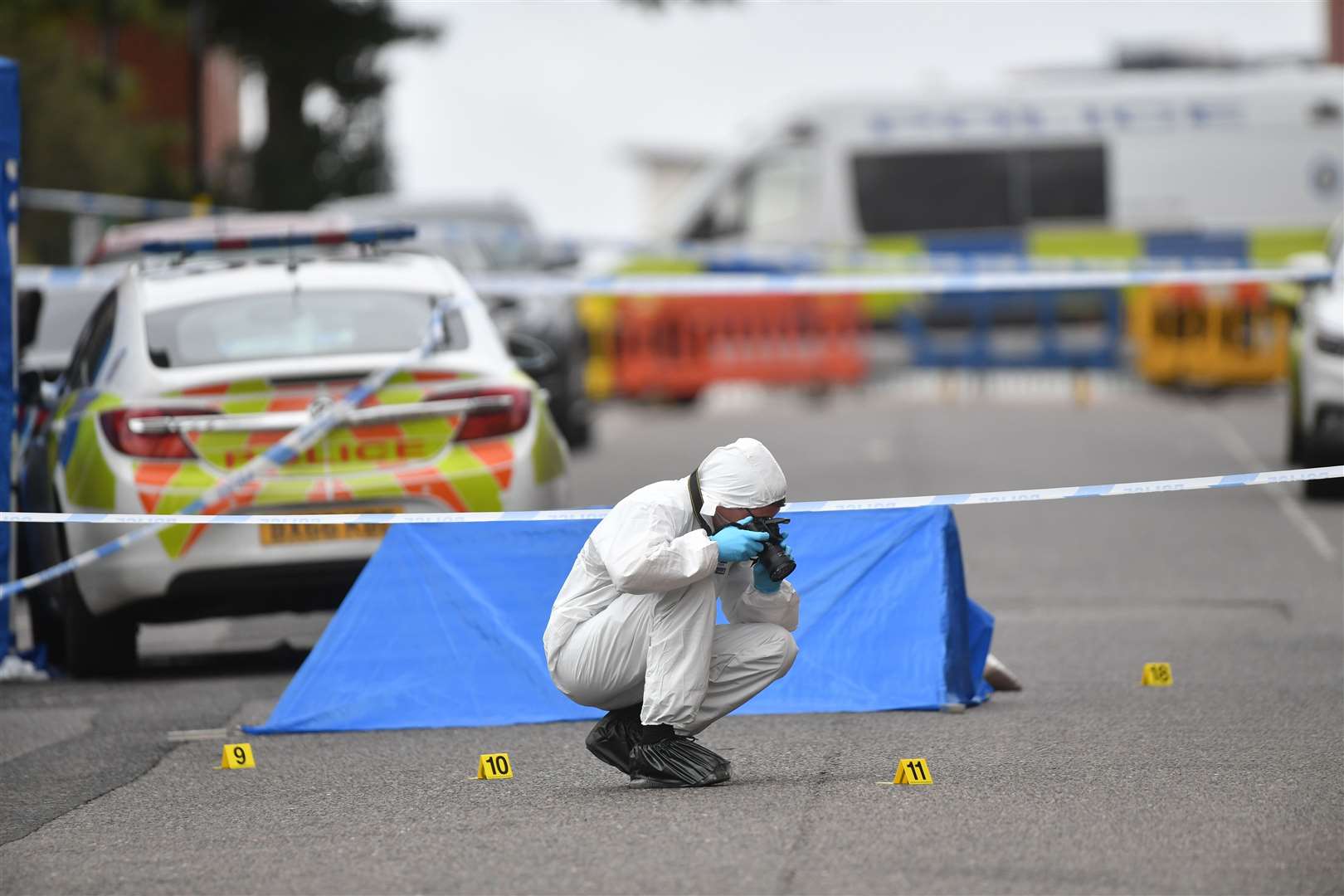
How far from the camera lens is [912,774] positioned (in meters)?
7.25

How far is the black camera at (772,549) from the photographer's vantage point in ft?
23.1

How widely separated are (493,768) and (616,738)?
0.45 metres

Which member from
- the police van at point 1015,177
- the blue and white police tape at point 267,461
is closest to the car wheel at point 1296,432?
the blue and white police tape at point 267,461

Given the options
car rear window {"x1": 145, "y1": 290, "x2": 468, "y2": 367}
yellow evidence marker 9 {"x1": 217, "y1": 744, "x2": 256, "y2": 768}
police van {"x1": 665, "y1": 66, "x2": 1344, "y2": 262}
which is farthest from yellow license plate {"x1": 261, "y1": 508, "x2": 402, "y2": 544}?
police van {"x1": 665, "y1": 66, "x2": 1344, "y2": 262}

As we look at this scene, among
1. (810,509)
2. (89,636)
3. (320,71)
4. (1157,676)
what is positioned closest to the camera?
(810,509)

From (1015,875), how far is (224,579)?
14.0 feet

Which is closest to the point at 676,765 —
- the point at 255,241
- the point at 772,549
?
the point at 772,549

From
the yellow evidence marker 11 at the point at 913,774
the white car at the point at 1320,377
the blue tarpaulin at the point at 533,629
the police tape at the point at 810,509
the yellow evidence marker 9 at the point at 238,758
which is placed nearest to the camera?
the yellow evidence marker 11 at the point at 913,774

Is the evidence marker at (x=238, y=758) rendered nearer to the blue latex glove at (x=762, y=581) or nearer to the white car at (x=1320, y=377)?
the blue latex glove at (x=762, y=581)

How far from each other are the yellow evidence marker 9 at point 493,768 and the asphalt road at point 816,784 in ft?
0.23

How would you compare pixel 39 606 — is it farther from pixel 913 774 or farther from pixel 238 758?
pixel 913 774

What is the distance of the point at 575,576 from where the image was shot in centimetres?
736

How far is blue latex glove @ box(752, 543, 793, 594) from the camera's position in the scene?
7234 millimetres

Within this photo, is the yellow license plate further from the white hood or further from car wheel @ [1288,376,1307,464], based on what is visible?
car wheel @ [1288,376,1307,464]
